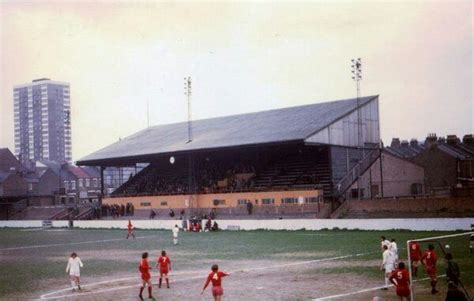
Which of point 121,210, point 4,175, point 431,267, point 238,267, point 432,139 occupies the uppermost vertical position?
point 432,139

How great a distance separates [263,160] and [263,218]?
12605mm

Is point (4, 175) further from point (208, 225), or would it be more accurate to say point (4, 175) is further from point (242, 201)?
point (208, 225)

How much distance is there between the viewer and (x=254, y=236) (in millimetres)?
50312

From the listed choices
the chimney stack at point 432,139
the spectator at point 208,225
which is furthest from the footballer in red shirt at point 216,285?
the chimney stack at point 432,139

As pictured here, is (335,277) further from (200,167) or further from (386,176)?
(200,167)

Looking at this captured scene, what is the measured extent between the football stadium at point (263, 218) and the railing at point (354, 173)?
150 millimetres

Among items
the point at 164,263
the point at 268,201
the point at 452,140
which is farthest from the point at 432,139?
the point at 164,263

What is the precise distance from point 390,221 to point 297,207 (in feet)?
42.7

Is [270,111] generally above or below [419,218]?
above

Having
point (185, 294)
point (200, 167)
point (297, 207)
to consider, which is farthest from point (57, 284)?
point (200, 167)

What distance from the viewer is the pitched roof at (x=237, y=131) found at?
65375 mm

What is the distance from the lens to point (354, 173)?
62.8 meters

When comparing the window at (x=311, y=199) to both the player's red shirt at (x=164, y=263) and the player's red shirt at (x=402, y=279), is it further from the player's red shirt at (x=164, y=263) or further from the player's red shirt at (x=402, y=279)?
the player's red shirt at (x=402, y=279)

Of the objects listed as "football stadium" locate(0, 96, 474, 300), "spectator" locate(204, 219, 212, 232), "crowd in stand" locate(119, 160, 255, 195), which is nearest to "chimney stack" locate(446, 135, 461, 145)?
"football stadium" locate(0, 96, 474, 300)
